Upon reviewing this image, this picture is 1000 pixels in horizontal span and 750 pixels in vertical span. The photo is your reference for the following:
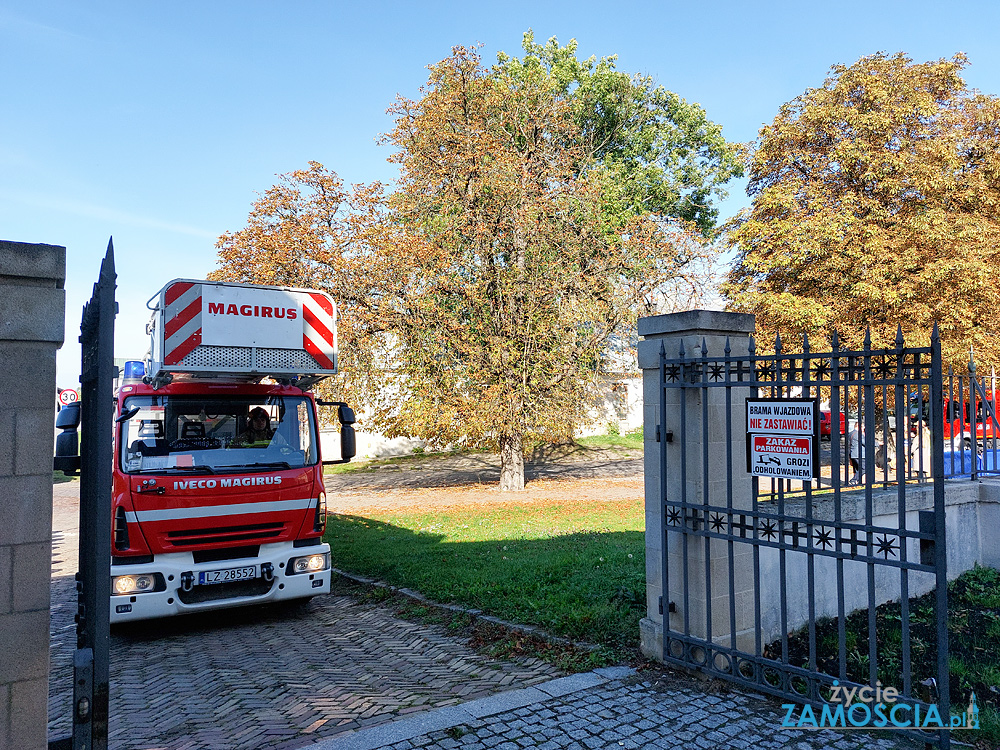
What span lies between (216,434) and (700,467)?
466 cm

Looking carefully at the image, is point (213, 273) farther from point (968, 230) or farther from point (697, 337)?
point (968, 230)

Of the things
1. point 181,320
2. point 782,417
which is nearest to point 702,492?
point 782,417

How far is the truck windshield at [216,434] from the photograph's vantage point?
258 inches

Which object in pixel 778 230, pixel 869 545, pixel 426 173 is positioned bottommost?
pixel 869 545

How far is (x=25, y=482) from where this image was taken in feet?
9.63

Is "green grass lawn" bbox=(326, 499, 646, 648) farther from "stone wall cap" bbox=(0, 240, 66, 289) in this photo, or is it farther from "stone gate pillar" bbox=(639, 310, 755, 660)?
"stone wall cap" bbox=(0, 240, 66, 289)

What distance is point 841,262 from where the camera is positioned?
15906mm

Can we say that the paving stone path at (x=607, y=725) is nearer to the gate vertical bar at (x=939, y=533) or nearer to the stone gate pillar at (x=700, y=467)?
the gate vertical bar at (x=939, y=533)

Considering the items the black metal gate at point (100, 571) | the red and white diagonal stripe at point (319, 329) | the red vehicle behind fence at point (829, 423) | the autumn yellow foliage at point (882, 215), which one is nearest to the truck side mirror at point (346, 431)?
the red and white diagonal stripe at point (319, 329)

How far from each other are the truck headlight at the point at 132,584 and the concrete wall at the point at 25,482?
3.46m

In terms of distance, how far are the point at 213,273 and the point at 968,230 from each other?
54.0ft

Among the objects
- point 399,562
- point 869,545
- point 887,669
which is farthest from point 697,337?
point 399,562

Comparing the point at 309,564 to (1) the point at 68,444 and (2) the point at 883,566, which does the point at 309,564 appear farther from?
(2) the point at 883,566

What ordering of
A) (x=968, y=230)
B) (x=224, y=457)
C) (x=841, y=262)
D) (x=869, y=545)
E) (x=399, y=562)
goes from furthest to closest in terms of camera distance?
1. (x=841, y=262)
2. (x=968, y=230)
3. (x=399, y=562)
4. (x=224, y=457)
5. (x=869, y=545)
